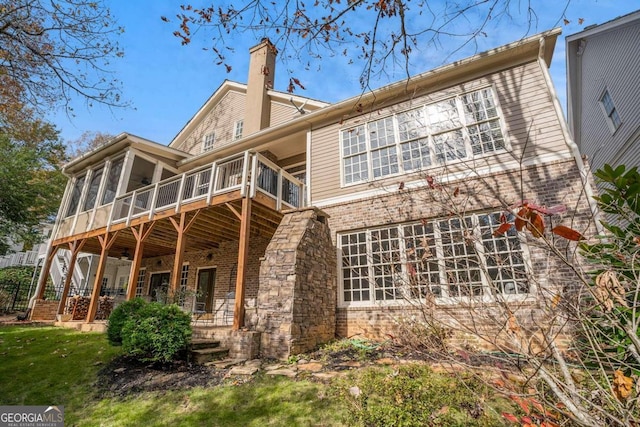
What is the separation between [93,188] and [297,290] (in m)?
11.5

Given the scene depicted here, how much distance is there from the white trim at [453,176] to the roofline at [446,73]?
7.47ft

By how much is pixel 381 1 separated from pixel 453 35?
866 millimetres

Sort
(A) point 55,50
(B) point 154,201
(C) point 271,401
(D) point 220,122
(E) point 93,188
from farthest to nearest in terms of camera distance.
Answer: (D) point 220,122 → (E) point 93,188 → (B) point 154,201 → (A) point 55,50 → (C) point 271,401

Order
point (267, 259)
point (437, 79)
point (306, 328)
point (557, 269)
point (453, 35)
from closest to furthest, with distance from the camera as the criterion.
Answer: point (453, 35), point (557, 269), point (306, 328), point (267, 259), point (437, 79)

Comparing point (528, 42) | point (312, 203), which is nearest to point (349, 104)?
point (312, 203)

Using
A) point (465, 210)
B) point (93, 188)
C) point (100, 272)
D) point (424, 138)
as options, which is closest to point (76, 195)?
point (93, 188)

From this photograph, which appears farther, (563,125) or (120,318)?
(563,125)

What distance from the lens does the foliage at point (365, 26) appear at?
3.23 metres

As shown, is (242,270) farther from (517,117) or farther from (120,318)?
(517,117)

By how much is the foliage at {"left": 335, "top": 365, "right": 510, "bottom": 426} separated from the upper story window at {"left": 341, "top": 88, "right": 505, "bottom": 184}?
477 cm

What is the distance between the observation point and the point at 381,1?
3.29m

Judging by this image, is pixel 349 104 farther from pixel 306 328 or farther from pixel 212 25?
Answer: pixel 306 328

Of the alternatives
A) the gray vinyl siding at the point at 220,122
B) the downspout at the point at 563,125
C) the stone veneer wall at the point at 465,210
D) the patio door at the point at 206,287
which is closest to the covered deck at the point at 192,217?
the patio door at the point at 206,287

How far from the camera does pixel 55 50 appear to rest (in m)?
5.31
